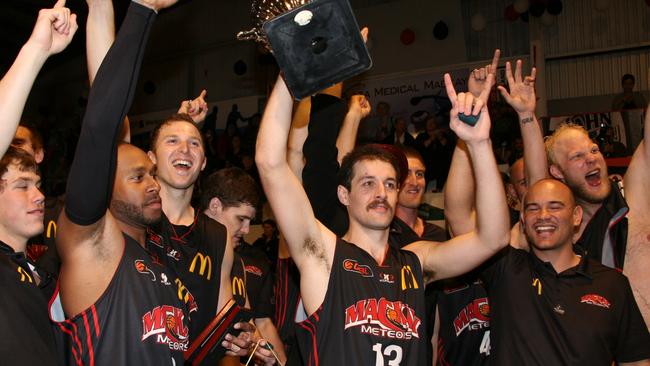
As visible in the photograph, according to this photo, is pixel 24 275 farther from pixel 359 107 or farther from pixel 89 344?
pixel 359 107

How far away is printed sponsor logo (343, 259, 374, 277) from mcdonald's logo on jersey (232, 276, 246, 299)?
1.01 m

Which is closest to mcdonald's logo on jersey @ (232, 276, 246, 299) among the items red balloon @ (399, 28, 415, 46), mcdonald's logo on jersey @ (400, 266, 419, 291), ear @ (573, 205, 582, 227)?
mcdonald's logo on jersey @ (400, 266, 419, 291)

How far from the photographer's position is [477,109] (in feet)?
11.2

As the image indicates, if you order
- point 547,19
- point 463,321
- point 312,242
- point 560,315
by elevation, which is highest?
point 547,19

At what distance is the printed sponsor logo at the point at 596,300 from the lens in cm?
400

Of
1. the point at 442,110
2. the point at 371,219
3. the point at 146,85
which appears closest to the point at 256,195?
the point at 371,219

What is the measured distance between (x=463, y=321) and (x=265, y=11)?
2528 millimetres

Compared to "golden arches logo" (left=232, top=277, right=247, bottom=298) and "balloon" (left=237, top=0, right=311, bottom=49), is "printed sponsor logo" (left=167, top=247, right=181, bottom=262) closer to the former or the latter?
"golden arches logo" (left=232, top=277, right=247, bottom=298)

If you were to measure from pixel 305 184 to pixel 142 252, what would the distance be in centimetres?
107

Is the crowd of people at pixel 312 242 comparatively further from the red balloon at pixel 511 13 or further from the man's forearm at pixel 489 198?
the red balloon at pixel 511 13

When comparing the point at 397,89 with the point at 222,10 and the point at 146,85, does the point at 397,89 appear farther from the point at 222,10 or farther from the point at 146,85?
the point at 146,85

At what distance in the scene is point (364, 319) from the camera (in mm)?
3393

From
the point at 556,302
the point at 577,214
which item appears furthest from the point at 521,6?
the point at 556,302

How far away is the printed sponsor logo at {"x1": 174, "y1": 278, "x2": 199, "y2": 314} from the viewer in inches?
148
